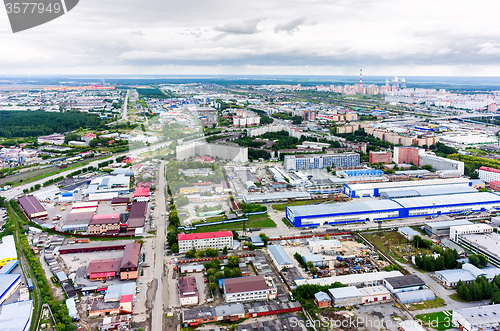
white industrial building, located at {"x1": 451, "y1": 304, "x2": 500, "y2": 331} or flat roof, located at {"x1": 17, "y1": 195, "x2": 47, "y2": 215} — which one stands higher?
flat roof, located at {"x1": 17, "y1": 195, "x2": 47, "y2": 215}

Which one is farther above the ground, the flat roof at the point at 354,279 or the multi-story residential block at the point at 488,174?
the multi-story residential block at the point at 488,174

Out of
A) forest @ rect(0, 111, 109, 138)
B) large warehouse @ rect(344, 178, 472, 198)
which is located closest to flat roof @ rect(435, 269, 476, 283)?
large warehouse @ rect(344, 178, 472, 198)

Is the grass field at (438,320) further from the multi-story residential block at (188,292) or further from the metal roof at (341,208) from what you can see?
the metal roof at (341,208)

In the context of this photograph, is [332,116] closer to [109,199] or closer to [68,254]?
[109,199]

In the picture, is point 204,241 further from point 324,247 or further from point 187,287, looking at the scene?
point 324,247

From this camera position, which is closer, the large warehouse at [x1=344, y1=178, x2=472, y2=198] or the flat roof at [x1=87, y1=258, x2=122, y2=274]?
the flat roof at [x1=87, y1=258, x2=122, y2=274]

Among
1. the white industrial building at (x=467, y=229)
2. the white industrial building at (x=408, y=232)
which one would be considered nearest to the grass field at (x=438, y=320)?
the white industrial building at (x=408, y=232)

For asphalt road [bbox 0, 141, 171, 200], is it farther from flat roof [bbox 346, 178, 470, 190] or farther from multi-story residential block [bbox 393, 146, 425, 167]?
multi-story residential block [bbox 393, 146, 425, 167]
